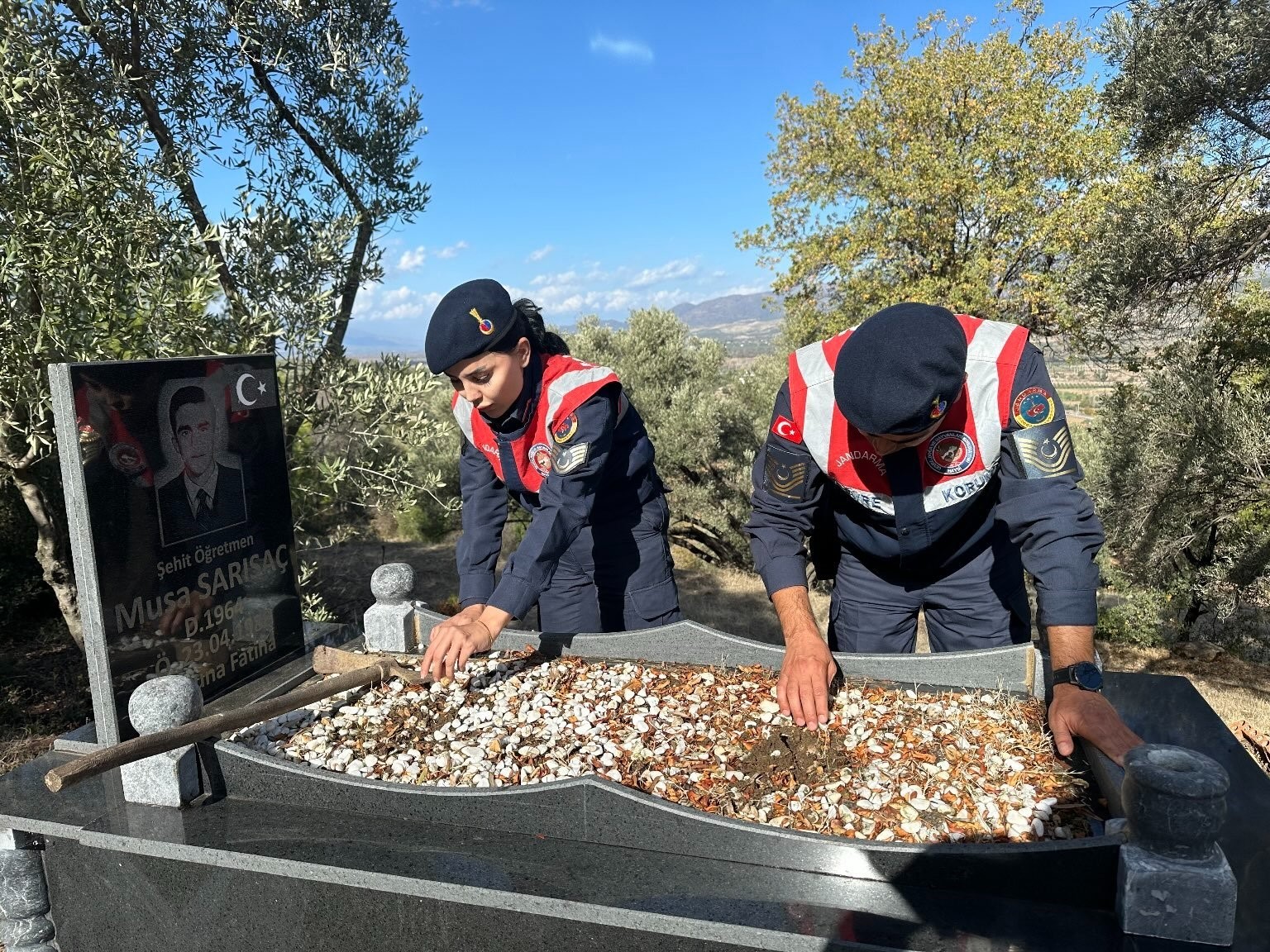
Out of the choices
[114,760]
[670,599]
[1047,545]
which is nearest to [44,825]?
[114,760]

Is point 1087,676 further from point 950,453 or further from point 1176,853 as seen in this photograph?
point 950,453

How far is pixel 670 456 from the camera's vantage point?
11.3 metres

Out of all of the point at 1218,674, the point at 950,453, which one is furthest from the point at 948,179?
the point at 950,453

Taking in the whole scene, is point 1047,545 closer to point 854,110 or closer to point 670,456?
point 670,456

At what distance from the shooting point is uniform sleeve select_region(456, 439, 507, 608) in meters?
3.14

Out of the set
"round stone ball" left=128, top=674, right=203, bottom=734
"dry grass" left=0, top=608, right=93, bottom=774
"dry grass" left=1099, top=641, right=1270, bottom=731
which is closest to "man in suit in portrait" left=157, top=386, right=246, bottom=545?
"round stone ball" left=128, top=674, right=203, bottom=734

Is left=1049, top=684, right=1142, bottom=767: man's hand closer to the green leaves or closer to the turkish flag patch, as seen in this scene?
the turkish flag patch

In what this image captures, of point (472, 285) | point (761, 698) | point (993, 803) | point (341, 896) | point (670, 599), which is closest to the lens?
point (341, 896)

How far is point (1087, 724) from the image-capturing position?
6.49ft

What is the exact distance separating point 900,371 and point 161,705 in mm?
2101

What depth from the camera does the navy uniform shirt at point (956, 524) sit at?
2.18 metres

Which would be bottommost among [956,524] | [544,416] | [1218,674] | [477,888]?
[1218,674]

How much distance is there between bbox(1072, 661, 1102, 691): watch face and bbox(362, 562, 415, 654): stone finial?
2.26 meters

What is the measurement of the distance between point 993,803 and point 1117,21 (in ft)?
28.2
